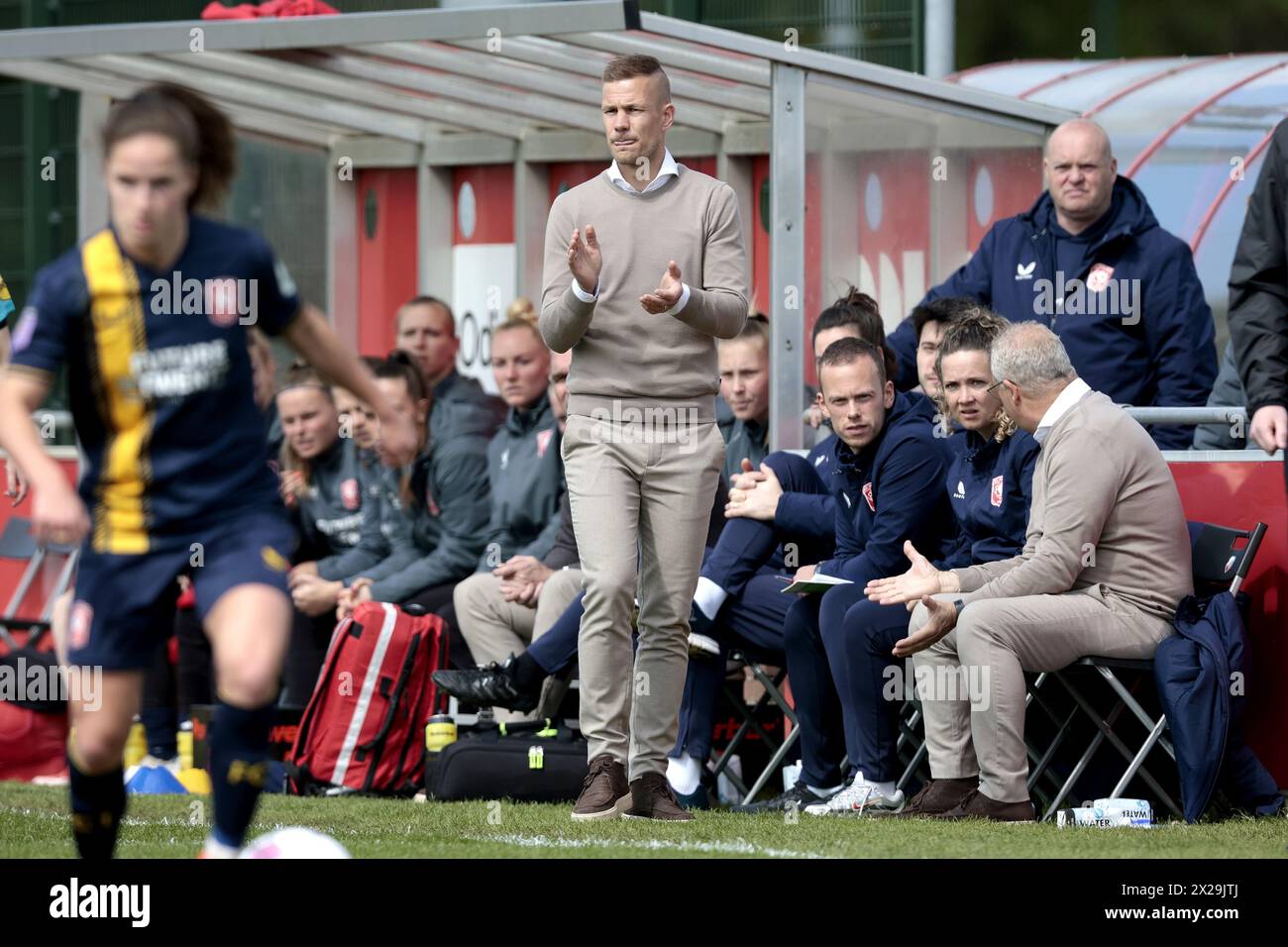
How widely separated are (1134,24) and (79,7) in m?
11.7

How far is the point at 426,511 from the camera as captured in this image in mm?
9625

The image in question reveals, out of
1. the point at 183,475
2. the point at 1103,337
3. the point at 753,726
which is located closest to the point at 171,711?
the point at 753,726

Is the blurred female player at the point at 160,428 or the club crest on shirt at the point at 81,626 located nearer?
the blurred female player at the point at 160,428

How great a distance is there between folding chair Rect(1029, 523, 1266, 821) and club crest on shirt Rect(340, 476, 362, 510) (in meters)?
3.78

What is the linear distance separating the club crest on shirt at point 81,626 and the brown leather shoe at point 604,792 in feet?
7.91

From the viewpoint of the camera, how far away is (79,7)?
50.1 feet

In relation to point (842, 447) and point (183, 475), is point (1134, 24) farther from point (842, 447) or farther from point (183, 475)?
point (183, 475)

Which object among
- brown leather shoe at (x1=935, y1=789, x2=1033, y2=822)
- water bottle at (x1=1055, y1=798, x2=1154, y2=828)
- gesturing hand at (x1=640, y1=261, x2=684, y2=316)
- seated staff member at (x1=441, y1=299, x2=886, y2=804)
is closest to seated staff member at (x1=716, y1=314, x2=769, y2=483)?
seated staff member at (x1=441, y1=299, x2=886, y2=804)

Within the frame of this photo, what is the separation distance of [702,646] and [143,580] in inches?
140

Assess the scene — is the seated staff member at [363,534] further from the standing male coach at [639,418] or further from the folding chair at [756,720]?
the standing male coach at [639,418]

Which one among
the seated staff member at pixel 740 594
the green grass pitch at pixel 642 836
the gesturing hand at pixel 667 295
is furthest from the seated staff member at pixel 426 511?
the gesturing hand at pixel 667 295

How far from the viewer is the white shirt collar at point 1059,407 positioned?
23.5 ft

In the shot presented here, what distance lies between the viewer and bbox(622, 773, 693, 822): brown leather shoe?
21.9 feet

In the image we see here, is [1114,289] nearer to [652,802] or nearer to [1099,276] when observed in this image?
[1099,276]
